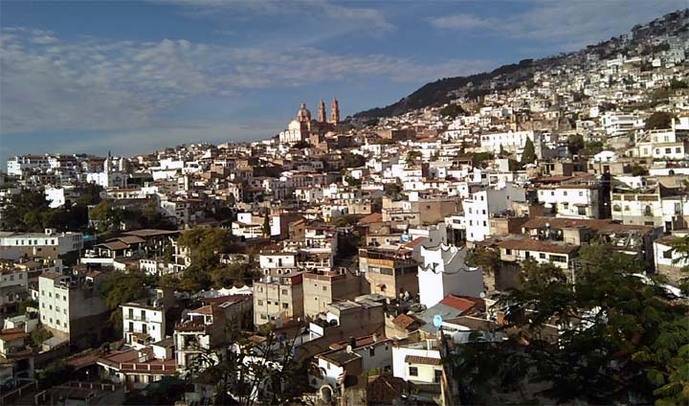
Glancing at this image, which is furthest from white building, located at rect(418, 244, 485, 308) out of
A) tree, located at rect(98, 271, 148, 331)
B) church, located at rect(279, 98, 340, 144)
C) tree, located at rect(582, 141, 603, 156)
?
church, located at rect(279, 98, 340, 144)

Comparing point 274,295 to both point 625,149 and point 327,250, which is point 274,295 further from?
point 625,149

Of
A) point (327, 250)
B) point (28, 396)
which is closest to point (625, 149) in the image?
→ point (327, 250)

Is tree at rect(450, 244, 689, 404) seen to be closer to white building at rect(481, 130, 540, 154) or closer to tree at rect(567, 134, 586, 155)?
tree at rect(567, 134, 586, 155)

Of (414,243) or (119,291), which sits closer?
(414,243)

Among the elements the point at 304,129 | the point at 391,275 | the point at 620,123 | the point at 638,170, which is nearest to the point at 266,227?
the point at 391,275

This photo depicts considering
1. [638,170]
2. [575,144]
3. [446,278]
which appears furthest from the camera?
[575,144]

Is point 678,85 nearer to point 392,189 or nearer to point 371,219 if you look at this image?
point 392,189

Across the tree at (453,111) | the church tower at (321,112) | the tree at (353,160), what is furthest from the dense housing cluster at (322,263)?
the church tower at (321,112)
